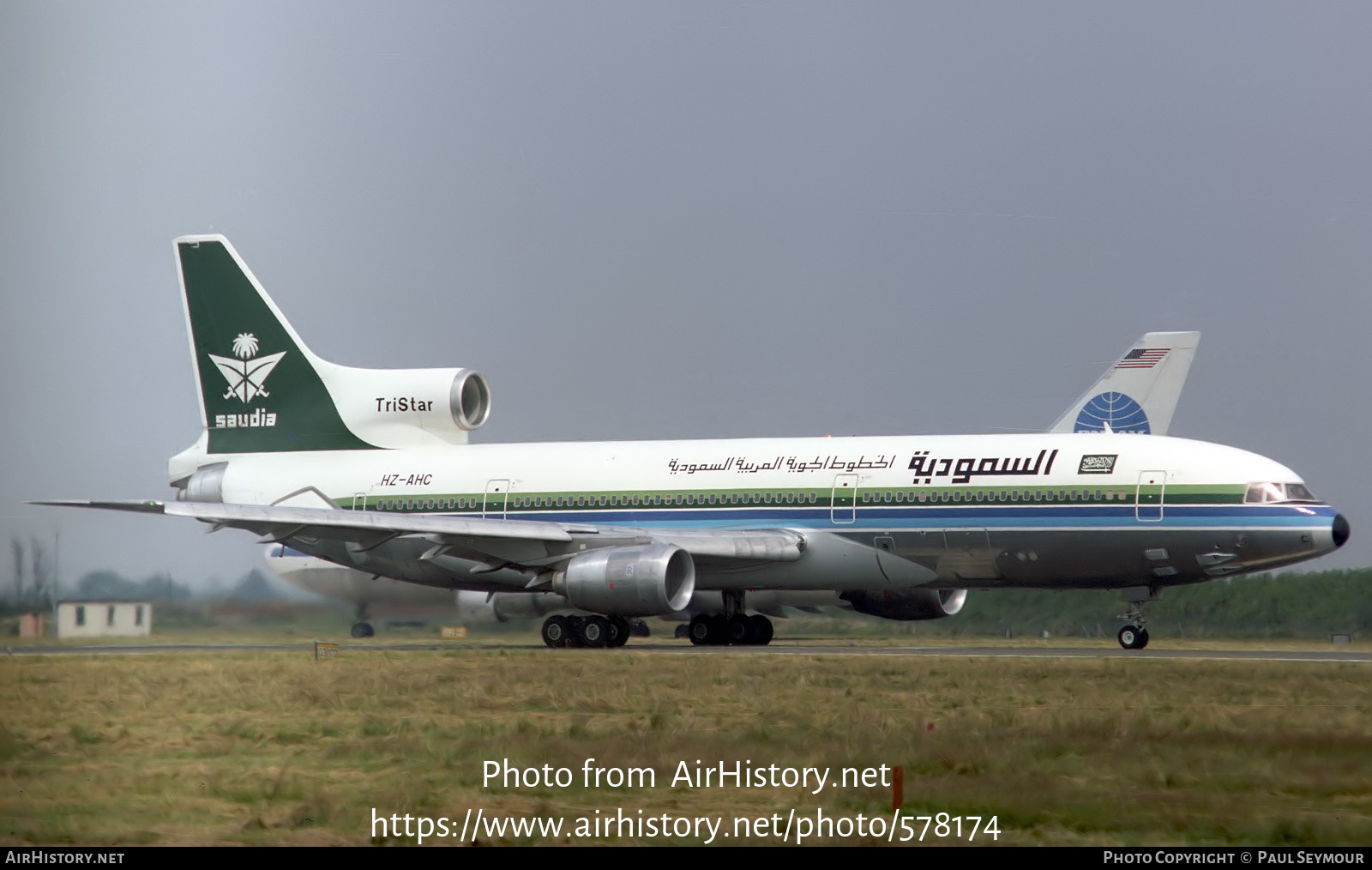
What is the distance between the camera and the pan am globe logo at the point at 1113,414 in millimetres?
44031

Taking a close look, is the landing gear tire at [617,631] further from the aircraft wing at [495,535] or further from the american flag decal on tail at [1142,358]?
the american flag decal on tail at [1142,358]

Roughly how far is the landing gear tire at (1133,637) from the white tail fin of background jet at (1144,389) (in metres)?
16.1

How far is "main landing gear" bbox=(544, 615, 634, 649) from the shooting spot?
96.9 feet

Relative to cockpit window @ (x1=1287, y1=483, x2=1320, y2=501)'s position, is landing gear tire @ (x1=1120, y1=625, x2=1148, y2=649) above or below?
below

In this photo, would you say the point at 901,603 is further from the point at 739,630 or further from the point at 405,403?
the point at 405,403

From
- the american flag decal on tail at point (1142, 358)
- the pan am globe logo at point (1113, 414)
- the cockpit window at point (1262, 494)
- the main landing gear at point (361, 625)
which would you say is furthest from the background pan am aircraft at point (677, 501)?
the american flag decal on tail at point (1142, 358)

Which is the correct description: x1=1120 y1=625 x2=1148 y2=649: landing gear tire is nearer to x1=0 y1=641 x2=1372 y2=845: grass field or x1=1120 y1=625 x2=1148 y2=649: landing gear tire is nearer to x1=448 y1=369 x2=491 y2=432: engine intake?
x1=0 y1=641 x2=1372 y2=845: grass field

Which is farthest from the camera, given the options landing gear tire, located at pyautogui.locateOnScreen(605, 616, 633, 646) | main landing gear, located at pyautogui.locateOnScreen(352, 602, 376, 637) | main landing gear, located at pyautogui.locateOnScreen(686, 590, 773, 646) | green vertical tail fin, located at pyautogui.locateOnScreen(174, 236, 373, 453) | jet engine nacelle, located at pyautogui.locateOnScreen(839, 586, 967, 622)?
green vertical tail fin, located at pyautogui.locateOnScreen(174, 236, 373, 453)

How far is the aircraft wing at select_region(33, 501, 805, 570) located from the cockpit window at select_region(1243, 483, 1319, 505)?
761 centimetres

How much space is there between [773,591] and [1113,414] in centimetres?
1546

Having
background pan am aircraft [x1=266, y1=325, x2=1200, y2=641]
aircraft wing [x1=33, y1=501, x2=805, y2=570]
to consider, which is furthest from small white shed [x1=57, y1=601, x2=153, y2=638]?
aircraft wing [x1=33, y1=501, x2=805, y2=570]

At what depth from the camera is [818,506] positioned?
30.2 m

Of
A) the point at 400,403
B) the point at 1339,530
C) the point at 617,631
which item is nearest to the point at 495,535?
the point at 617,631
